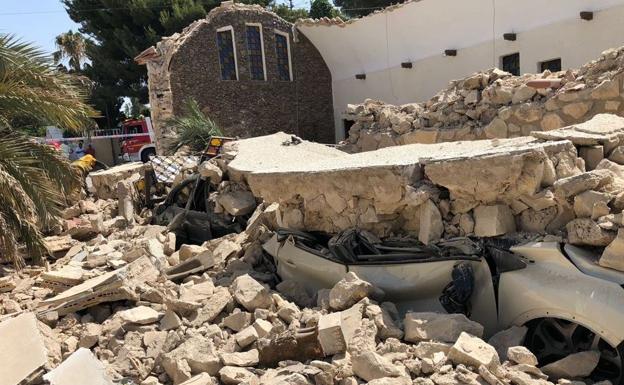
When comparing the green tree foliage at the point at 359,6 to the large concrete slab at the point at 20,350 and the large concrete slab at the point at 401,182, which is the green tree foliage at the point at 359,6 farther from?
the large concrete slab at the point at 20,350

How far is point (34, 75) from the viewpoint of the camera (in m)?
6.96

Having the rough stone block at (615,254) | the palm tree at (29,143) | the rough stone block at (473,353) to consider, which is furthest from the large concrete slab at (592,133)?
the palm tree at (29,143)

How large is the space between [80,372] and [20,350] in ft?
1.81

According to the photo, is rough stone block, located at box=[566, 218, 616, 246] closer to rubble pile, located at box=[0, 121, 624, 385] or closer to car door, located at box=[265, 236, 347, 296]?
rubble pile, located at box=[0, 121, 624, 385]

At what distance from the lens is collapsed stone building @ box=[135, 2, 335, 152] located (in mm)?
17281

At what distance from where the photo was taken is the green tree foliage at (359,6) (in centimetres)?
2528

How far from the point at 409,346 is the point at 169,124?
13862mm

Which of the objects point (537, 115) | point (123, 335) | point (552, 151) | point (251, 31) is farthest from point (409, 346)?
point (251, 31)

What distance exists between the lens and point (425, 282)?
15.1 ft

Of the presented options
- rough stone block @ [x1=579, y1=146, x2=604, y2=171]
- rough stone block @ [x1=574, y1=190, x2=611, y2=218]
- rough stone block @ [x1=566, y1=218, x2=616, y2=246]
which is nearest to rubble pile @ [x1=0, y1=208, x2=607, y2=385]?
rough stone block @ [x1=566, y1=218, x2=616, y2=246]

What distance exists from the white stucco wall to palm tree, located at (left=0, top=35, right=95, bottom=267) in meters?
9.65

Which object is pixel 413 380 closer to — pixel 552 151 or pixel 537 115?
pixel 552 151

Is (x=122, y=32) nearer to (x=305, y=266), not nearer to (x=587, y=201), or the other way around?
(x=305, y=266)

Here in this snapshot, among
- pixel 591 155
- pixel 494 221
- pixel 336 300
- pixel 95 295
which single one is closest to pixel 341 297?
pixel 336 300
